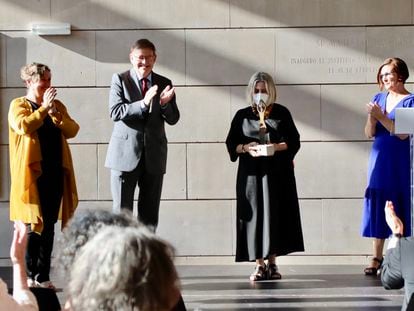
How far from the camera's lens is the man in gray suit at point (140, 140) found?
719 centimetres

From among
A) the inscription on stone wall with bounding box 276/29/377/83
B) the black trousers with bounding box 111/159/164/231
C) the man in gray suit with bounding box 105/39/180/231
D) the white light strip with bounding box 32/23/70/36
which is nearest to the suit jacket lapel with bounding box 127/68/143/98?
the man in gray suit with bounding box 105/39/180/231

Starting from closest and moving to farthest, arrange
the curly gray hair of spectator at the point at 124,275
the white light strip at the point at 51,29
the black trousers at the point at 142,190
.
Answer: the curly gray hair of spectator at the point at 124,275, the black trousers at the point at 142,190, the white light strip at the point at 51,29

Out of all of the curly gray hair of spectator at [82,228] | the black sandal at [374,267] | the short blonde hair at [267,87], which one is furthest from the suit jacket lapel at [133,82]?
the curly gray hair of spectator at [82,228]

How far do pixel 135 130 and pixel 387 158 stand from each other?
2.17m

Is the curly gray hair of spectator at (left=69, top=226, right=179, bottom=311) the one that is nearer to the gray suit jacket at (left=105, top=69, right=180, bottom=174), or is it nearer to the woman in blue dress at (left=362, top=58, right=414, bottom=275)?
the gray suit jacket at (left=105, top=69, right=180, bottom=174)

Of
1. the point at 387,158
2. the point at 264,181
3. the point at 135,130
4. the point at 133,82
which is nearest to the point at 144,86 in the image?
the point at 133,82

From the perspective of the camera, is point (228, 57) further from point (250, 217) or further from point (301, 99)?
point (250, 217)

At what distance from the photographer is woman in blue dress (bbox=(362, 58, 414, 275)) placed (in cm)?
770

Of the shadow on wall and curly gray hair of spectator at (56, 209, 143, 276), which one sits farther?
the shadow on wall

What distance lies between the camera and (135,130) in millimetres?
7238

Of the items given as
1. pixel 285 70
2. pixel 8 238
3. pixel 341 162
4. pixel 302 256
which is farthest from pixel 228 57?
pixel 8 238

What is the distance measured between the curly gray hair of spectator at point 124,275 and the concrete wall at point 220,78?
6.52 m

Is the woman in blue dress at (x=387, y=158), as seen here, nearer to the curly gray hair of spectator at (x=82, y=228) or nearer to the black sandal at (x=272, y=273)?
the black sandal at (x=272, y=273)

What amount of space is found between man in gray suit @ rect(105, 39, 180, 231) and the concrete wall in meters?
1.57
